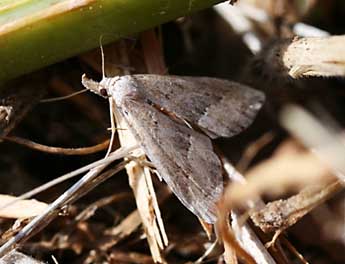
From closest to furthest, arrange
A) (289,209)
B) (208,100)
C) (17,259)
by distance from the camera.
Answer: (17,259), (289,209), (208,100)

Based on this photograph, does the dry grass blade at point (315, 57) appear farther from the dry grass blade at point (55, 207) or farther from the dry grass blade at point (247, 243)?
the dry grass blade at point (55, 207)

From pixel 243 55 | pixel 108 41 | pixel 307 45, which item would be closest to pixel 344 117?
pixel 243 55

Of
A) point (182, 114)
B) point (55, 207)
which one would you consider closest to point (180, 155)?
point (182, 114)

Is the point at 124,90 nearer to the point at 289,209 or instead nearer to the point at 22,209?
the point at 22,209

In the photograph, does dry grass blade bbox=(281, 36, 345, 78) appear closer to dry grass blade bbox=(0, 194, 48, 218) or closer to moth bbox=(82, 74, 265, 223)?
moth bbox=(82, 74, 265, 223)

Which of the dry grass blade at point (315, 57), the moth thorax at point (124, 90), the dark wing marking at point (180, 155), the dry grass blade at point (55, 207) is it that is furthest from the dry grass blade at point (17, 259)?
the dry grass blade at point (315, 57)

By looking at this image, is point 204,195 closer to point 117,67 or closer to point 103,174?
point 103,174
